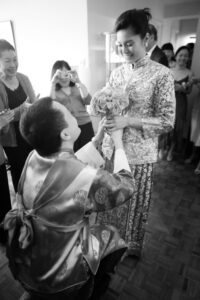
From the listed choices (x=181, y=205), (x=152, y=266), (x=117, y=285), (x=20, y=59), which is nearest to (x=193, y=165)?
(x=181, y=205)

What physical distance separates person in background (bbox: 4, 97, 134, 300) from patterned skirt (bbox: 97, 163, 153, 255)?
0.43 m

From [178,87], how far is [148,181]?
6.23 feet

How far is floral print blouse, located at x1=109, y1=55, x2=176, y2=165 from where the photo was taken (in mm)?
1039

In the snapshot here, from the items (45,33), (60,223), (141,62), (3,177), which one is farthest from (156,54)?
(60,223)

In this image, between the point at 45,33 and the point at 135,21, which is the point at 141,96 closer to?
the point at 135,21

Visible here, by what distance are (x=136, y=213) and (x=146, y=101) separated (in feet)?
2.37

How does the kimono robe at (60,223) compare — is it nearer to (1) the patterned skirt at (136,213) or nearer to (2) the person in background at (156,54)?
(1) the patterned skirt at (136,213)

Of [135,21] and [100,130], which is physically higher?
→ [135,21]

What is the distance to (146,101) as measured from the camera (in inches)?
42.0

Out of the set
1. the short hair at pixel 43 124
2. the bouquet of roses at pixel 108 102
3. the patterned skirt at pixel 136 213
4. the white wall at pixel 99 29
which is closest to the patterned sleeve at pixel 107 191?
the short hair at pixel 43 124

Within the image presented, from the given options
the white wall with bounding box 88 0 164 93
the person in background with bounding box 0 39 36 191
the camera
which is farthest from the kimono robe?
the white wall with bounding box 88 0 164 93

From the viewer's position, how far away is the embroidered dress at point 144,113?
3.42 feet

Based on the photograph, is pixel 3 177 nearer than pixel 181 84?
Yes

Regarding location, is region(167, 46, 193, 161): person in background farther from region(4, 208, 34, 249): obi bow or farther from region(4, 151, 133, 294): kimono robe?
region(4, 208, 34, 249): obi bow
